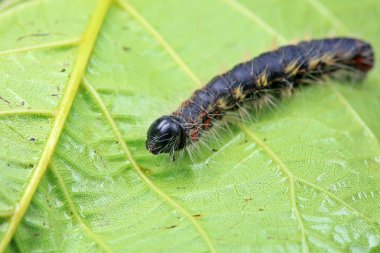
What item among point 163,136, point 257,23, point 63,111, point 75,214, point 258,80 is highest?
point 257,23

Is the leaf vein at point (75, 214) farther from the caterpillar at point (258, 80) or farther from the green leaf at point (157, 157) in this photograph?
the caterpillar at point (258, 80)

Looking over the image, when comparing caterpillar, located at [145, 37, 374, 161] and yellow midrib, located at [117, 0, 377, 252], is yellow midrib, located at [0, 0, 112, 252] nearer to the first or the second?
yellow midrib, located at [117, 0, 377, 252]

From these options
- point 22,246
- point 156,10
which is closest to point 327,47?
point 156,10

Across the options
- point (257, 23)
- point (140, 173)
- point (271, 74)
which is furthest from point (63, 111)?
point (257, 23)

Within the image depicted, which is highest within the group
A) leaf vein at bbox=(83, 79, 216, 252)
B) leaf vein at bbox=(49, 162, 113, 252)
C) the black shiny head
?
the black shiny head

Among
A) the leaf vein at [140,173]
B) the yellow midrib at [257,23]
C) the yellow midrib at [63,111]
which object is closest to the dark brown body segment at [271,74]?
the yellow midrib at [257,23]

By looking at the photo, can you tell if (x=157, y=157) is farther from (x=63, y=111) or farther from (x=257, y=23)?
(x=257, y=23)

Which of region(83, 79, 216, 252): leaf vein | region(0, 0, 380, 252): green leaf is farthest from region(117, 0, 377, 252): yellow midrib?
region(83, 79, 216, 252): leaf vein
